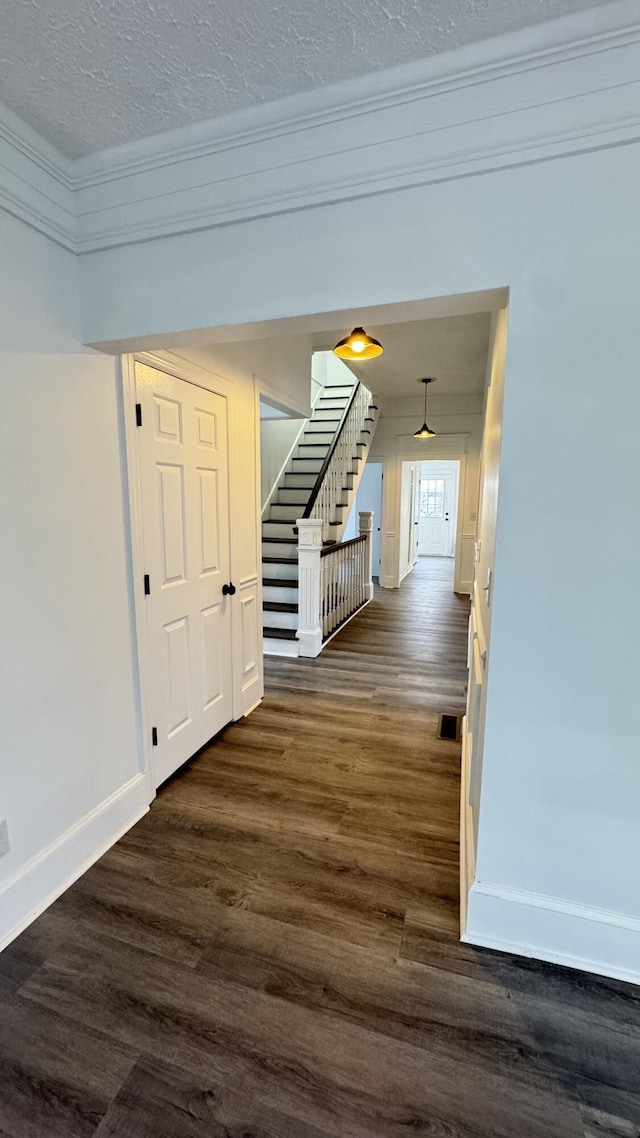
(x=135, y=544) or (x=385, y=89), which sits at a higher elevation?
(x=385, y=89)

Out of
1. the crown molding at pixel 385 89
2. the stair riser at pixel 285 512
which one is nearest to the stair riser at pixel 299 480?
the stair riser at pixel 285 512

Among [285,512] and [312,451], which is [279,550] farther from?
[312,451]

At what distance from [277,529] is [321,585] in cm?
117

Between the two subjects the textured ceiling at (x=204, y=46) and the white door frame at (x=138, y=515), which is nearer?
the textured ceiling at (x=204, y=46)

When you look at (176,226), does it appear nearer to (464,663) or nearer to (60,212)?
(60,212)

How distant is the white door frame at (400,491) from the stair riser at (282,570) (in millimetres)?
3103

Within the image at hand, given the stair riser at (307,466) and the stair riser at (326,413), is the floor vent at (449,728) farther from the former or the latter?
the stair riser at (326,413)

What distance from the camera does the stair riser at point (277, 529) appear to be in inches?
207

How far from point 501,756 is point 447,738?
1.48 m

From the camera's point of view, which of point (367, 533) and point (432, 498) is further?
point (432, 498)

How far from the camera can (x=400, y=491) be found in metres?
7.45

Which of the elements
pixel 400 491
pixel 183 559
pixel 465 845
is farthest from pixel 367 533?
pixel 465 845

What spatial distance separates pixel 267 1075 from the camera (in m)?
1.18

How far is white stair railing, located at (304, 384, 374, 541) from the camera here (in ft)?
15.7
